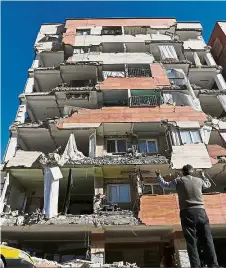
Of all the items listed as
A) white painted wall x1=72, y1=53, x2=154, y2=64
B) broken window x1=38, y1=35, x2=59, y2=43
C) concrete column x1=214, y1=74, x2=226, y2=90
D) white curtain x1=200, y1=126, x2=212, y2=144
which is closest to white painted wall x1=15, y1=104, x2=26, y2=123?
white painted wall x1=72, y1=53, x2=154, y2=64

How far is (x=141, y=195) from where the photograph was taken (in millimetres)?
15320

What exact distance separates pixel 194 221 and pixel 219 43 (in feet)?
91.5

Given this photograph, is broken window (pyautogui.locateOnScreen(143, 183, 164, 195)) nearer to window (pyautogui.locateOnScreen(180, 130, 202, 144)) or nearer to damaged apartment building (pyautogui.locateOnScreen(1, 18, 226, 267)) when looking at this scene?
damaged apartment building (pyautogui.locateOnScreen(1, 18, 226, 267))

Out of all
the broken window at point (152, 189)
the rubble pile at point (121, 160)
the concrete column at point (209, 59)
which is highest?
the concrete column at point (209, 59)

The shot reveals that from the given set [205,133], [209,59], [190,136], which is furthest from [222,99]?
[209,59]

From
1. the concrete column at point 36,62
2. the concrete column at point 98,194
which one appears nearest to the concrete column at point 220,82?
the concrete column at point 98,194

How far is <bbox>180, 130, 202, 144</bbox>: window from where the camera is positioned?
18589 millimetres

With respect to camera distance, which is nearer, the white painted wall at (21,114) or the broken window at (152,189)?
the broken window at (152,189)

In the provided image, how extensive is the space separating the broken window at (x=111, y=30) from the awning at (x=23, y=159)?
17283mm

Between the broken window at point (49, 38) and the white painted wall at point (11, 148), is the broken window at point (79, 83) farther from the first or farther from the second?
the white painted wall at point (11, 148)

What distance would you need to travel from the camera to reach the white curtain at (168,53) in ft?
87.2

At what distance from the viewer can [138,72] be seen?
25047 millimetres

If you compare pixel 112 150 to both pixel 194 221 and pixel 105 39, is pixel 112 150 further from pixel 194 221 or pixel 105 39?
pixel 194 221

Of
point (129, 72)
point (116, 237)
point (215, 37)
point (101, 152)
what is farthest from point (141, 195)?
point (215, 37)
